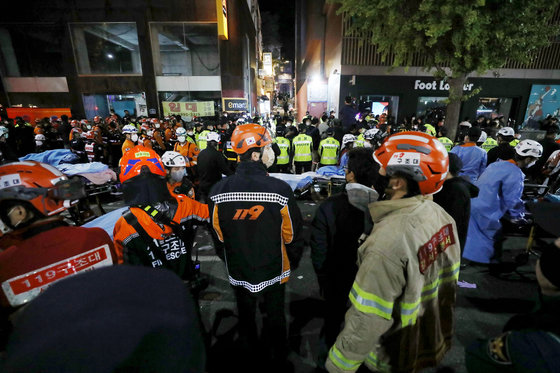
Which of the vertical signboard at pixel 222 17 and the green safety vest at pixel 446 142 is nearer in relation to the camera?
the green safety vest at pixel 446 142

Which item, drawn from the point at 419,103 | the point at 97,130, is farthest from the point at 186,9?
the point at 419,103

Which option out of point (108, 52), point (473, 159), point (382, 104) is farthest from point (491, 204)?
point (108, 52)

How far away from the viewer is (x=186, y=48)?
24156 millimetres

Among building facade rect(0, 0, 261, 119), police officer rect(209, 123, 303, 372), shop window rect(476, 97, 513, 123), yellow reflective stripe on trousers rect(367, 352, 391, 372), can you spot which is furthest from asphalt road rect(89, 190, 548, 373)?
building facade rect(0, 0, 261, 119)

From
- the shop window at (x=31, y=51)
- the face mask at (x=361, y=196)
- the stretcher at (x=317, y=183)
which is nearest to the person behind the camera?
the face mask at (x=361, y=196)

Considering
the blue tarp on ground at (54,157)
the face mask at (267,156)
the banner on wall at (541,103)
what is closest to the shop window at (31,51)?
the blue tarp on ground at (54,157)

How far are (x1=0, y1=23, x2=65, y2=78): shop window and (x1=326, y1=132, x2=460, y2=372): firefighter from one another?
3062cm

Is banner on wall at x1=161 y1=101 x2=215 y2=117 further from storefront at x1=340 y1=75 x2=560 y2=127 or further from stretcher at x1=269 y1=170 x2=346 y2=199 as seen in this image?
stretcher at x1=269 y1=170 x2=346 y2=199

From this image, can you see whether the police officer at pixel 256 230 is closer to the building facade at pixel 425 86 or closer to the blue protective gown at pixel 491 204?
the blue protective gown at pixel 491 204

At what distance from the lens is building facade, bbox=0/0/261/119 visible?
21.5 m

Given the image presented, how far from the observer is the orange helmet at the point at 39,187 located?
1.62m

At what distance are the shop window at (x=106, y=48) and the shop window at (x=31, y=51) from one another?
4.89 ft

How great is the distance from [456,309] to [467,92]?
67.8 ft

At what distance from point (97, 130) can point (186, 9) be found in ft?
52.5
